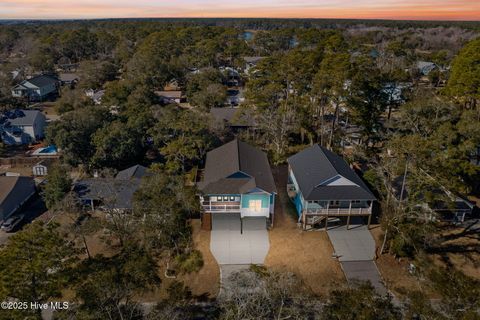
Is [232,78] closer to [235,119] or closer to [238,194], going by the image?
[235,119]

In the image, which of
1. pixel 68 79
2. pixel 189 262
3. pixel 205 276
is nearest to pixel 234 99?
pixel 68 79

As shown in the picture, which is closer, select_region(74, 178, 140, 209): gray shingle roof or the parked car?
select_region(74, 178, 140, 209): gray shingle roof

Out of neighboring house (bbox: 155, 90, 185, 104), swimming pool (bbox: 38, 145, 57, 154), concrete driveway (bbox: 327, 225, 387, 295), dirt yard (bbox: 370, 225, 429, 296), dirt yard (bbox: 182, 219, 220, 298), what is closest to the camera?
dirt yard (bbox: 370, 225, 429, 296)

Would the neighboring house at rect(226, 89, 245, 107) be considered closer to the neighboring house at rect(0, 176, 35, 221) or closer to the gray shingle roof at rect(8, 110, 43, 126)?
the gray shingle roof at rect(8, 110, 43, 126)

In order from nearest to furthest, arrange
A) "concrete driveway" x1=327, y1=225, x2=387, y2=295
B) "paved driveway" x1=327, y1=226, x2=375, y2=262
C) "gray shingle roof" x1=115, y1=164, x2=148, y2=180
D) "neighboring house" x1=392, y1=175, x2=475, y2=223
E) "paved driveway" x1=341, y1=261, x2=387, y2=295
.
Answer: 1. "paved driveway" x1=341, y1=261, x2=387, y2=295
2. "concrete driveway" x1=327, y1=225, x2=387, y2=295
3. "paved driveway" x1=327, y1=226, x2=375, y2=262
4. "neighboring house" x1=392, y1=175, x2=475, y2=223
5. "gray shingle roof" x1=115, y1=164, x2=148, y2=180

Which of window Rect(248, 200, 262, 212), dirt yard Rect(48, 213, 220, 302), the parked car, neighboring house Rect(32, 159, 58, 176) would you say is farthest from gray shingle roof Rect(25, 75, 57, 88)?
window Rect(248, 200, 262, 212)

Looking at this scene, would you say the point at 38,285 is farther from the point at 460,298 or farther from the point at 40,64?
the point at 40,64

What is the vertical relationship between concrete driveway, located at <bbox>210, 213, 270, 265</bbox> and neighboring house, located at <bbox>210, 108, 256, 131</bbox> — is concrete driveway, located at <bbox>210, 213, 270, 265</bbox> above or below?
below
